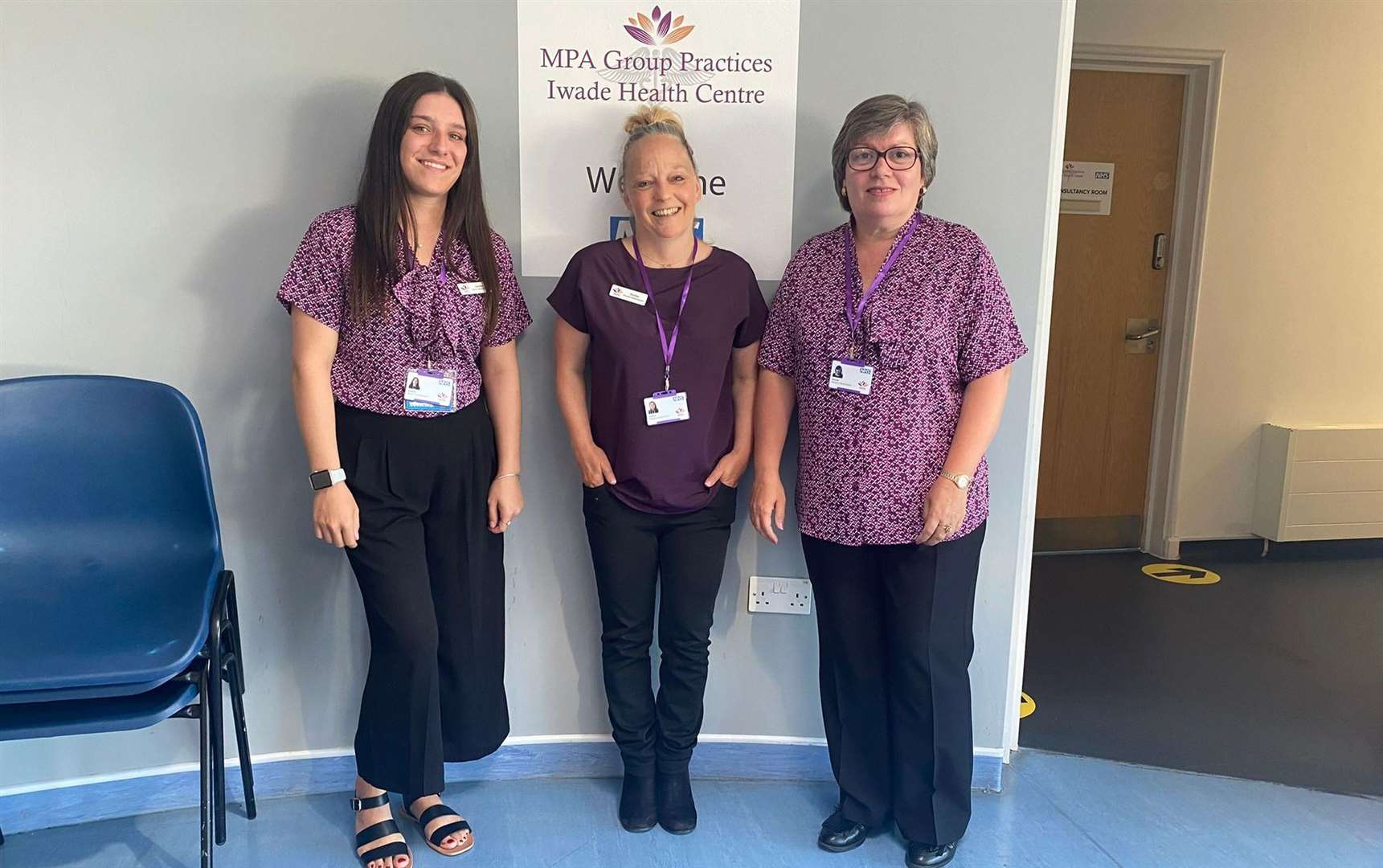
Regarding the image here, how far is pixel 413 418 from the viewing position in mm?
1881

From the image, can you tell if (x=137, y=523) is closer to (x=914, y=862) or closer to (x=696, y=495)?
(x=696, y=495)

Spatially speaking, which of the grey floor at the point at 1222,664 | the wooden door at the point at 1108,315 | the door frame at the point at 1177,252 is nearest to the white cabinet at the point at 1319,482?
the grey floor at the point at 1222,664

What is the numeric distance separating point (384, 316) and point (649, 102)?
2.56 feet

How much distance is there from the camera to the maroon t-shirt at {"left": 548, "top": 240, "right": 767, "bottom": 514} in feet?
6.46

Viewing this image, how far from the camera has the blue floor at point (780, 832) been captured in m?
2.04

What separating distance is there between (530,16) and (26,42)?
1025 millimetres

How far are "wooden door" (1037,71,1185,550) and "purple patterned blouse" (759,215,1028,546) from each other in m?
2.55

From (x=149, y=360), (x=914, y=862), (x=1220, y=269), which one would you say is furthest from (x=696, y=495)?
(x=1220, y=269)

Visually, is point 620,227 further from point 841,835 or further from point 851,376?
point 841,835

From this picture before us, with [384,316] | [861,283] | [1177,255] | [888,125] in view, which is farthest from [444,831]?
[1177,255]

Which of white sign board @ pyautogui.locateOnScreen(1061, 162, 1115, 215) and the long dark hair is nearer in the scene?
the long dark hair

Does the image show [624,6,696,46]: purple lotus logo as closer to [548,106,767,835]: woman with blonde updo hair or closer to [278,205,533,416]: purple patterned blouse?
[548,106,767,835]: woman with blonde updo hair

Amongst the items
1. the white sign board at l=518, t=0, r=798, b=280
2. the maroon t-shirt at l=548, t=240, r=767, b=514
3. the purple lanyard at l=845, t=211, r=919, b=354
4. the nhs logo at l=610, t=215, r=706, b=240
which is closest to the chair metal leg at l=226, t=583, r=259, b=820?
the maroon t-shirt at l=548, t=240, r=767, b=514

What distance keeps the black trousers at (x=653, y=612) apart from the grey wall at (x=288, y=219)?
0.73 ft
